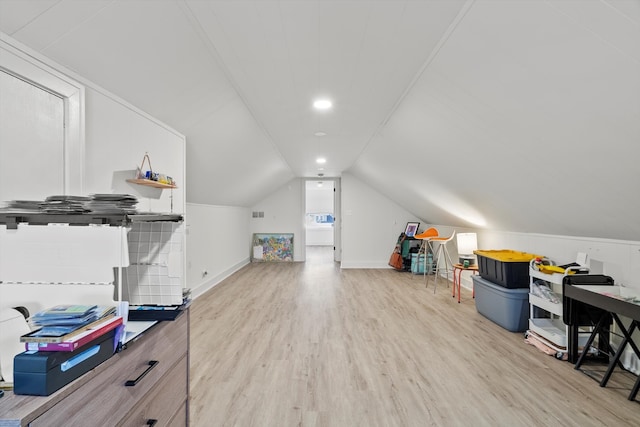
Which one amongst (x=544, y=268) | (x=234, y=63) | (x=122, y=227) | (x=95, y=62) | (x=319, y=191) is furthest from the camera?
(x=319, y=191)

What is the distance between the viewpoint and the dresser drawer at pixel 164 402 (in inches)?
44.8

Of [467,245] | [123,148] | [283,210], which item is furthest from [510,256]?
[283,210]

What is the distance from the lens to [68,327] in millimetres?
886

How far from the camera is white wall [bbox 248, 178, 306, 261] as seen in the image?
8.77m

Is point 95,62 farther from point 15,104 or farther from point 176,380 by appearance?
point 176,380

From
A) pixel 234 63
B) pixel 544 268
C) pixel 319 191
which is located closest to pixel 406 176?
pixel 544 268

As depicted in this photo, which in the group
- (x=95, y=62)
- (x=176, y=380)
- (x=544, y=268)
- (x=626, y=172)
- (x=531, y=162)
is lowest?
(x=176, y=380)

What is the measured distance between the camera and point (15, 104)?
1.37m

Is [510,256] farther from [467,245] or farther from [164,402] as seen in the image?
[164,402]

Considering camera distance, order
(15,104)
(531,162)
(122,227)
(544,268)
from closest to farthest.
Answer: (122,227) < (15,104) < (531,162) < (544,268)

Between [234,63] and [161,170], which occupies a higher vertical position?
[234,63]

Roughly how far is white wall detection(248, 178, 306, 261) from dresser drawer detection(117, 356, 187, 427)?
721 centimetres

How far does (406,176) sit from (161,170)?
374 centimetres

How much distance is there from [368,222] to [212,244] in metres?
3.83
